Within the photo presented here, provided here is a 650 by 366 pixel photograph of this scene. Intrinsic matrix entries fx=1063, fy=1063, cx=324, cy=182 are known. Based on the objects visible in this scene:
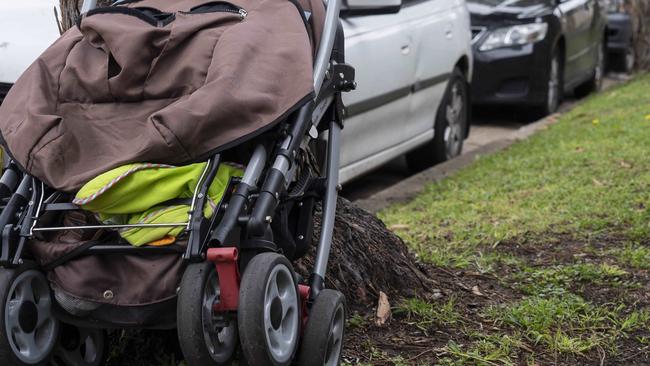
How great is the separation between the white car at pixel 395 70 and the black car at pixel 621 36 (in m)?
6.79

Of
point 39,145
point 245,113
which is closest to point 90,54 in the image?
point 39,145

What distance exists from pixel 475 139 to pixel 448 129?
5.91ft

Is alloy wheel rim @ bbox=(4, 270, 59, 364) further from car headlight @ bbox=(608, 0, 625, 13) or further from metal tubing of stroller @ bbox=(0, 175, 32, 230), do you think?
car headlight @ bbox=(608, 0, 625, 13)

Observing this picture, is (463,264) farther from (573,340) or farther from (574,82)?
(574,82)

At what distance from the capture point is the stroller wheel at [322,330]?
3146mm

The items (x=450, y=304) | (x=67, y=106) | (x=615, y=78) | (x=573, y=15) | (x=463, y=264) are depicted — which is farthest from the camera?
(x=615, y=78)

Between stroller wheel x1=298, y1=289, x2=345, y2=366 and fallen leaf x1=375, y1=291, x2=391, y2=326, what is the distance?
2.62 feet

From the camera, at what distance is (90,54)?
139 inches

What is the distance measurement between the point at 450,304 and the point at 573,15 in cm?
744

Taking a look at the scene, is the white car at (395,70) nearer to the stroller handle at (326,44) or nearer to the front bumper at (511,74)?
the stroller handle at (326,44)

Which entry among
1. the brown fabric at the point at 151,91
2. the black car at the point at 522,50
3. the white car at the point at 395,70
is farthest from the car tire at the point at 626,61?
the brown fabric at the point at 151,91

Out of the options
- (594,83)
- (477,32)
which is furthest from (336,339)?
(594,83)

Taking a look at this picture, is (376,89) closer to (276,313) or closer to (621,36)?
(276,313)

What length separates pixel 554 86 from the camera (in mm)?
10859
